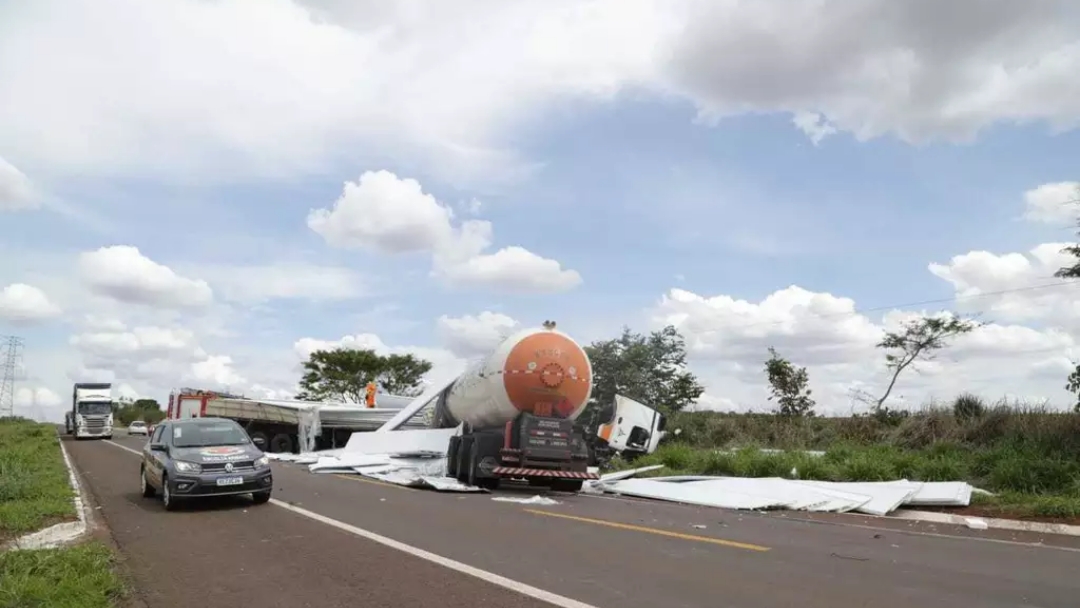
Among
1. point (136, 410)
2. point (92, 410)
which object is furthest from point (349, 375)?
point (136, 410)

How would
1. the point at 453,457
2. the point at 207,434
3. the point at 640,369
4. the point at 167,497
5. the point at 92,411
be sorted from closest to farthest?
the point at 167,497 → the point at 207,434 → the point at 453,457 → the point at 640,369 → the point at 92,411

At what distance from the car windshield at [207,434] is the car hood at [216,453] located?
0.76 ft

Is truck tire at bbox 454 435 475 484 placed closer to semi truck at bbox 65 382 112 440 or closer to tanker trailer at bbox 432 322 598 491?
tanker trailer at bbox 432 322 598 491

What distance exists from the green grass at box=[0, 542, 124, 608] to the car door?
17.3ft

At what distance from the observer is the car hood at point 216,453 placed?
12438mm

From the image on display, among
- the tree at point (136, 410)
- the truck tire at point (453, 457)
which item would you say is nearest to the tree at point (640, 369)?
the truck tire at point (453, 457)

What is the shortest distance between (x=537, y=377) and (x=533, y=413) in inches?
31.7

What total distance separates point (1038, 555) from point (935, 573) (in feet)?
6.20

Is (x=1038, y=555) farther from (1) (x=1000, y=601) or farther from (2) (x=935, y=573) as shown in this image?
(1) (x=1000, y=601)

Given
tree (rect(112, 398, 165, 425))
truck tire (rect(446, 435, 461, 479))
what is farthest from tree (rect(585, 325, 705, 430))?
tree (rect(112, 398, 165, 425))

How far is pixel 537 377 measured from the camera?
1716 centimetres

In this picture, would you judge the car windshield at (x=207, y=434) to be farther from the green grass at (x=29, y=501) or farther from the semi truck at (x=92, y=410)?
the semi truck at (x=92, y=410)

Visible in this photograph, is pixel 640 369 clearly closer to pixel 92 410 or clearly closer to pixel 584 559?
pixel 584 559

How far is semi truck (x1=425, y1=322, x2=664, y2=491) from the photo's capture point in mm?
16656
